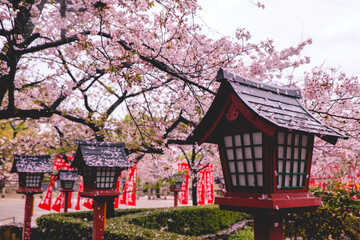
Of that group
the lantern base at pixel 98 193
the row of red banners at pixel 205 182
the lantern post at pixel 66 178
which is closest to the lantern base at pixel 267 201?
the lantern base at pixel 98 193

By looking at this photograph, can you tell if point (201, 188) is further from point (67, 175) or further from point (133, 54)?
point (133, 54)

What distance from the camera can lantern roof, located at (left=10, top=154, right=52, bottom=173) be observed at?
9289mm

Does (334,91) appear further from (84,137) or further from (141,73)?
(84,137)

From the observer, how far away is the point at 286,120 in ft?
9.45

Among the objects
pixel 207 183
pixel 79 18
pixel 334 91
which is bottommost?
pixel 207 183

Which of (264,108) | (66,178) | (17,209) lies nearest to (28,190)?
(66,178)

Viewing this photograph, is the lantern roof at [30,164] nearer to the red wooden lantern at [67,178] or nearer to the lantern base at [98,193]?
the red wooden lantern at [67,178]

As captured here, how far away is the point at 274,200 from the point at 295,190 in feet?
1.92

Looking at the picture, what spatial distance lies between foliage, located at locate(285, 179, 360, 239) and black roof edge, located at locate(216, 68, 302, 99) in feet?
11.4

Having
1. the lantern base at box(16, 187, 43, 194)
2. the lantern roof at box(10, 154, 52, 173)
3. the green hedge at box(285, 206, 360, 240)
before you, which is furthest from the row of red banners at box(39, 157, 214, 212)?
the green hedge at box(285, 206, 360, 240)

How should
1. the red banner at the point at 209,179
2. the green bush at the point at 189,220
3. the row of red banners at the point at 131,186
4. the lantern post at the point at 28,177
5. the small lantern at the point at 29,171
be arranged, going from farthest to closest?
1. the red banner at the point at 209,179
2. the row of red banners at the point at 131,186
3. the green bush at the point at 189,220
4. the small lantern at the point at 29,171
5. the lantern post at the point at 28,177

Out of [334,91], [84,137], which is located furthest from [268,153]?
[84,137]

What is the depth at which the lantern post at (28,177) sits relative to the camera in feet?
30.2

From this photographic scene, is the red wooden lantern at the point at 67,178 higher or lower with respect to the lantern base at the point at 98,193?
lower
